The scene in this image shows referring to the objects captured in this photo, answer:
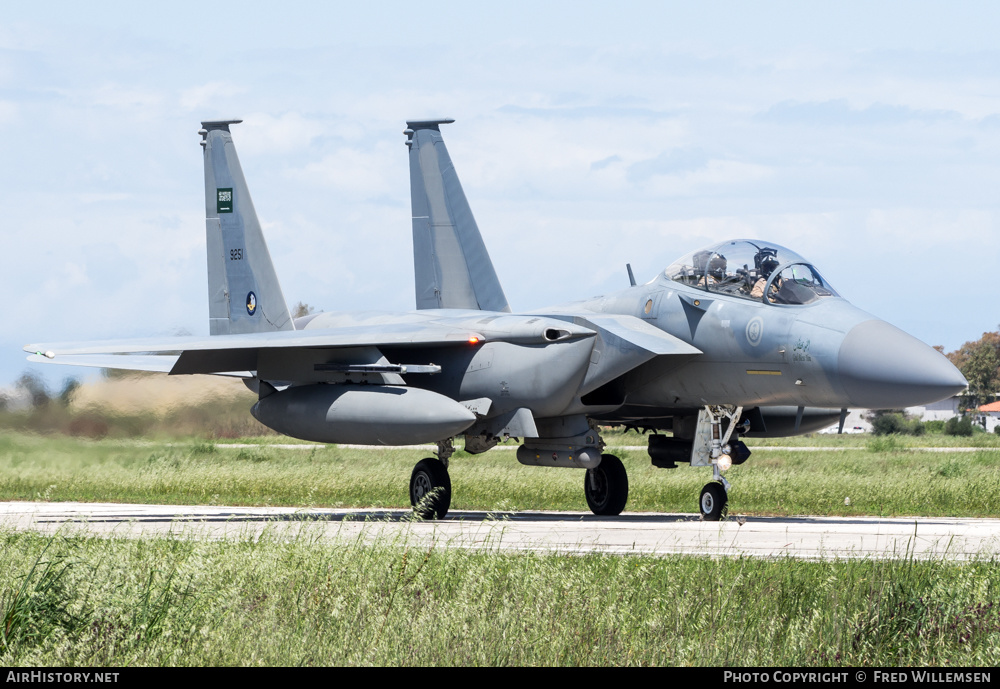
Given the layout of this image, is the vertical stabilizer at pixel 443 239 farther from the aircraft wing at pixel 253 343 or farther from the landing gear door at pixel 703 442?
the landing gear door at pixel 703 442

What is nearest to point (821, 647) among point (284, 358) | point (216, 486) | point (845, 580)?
point (845, 580)

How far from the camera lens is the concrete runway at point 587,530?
9.75 metres

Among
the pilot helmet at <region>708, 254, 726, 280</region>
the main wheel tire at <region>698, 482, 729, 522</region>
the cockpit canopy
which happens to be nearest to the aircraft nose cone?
the cockpit canopy

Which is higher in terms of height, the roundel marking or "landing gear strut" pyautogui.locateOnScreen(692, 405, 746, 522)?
the roundel marking

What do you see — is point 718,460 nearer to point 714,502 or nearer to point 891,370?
Result: point 714,502

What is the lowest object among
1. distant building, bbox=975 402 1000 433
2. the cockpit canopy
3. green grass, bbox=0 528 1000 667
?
distant building, bbox=975 402 1000 433

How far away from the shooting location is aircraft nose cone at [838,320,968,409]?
12.0 metres

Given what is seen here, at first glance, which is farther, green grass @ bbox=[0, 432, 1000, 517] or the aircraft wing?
green grass @ bbox=[0, 432, 1000, 517]

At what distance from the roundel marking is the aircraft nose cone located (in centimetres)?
97

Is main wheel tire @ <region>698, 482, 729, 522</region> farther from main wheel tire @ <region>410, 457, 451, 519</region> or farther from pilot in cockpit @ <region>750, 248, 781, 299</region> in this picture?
main wheel tire @ <region>410, 457, 451, 519</region>

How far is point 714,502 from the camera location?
1347cm

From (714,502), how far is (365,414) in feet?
13.2

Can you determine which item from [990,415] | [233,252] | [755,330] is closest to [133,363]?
[233,252]

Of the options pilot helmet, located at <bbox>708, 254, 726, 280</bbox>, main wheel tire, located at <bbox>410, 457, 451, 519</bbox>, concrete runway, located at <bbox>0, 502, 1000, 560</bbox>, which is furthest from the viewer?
main wheel tire, located at <bbox>410, 457, 451, 519</bbox>
